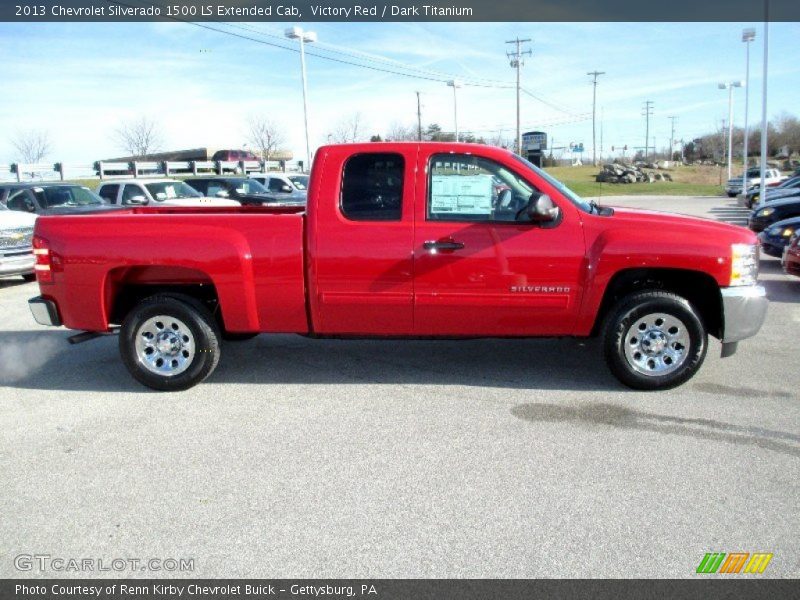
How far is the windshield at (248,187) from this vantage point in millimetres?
19781

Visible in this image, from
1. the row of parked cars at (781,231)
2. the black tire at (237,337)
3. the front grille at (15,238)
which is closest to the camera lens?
the black tire at (237,337)

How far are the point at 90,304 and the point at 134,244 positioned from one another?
68cm

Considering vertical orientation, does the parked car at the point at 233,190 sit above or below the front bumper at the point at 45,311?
above

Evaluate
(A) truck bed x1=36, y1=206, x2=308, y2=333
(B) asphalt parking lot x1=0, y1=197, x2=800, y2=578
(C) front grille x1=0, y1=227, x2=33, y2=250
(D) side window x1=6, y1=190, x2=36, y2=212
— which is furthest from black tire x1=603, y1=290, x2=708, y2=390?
(D) side window x1=6, y1=190, x2=36, y2=212

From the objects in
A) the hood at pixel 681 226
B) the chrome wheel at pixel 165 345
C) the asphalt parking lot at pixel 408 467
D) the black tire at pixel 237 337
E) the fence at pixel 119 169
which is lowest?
the asphalt parking lot at pixel 408 467

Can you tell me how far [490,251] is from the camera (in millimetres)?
5141

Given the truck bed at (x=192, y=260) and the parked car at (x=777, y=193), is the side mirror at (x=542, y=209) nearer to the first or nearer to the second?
the truck bed at (x=192, y=260)

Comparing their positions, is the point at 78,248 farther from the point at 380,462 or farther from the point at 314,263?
the point at 380,462

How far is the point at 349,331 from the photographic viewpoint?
5496mm

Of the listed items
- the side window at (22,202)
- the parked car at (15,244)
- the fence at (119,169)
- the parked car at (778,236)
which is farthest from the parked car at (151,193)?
the fence at (119,169)

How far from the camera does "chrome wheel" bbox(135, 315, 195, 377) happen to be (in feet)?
18.1

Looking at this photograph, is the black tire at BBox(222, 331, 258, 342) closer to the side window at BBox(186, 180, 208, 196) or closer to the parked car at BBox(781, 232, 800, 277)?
the parked car at BBox(781, 232, 800, 277)

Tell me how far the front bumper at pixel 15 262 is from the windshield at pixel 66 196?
3647 mm

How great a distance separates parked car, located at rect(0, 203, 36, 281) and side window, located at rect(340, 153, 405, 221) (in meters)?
8.21
